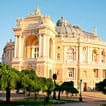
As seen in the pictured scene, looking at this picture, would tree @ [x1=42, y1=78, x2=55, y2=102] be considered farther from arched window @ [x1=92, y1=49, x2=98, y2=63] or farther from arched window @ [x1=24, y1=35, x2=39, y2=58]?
arched window @ [x1=92, y1=49, x2=98, y2=63]

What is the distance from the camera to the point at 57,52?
262 feet

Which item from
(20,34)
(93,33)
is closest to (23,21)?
(20,34)

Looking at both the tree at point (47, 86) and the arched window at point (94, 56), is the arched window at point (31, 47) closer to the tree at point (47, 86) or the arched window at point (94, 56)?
the arched window at point (94, 56)

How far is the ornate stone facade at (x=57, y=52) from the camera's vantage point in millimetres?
71938

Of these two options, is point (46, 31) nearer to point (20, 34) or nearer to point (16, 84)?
point (20, 34)

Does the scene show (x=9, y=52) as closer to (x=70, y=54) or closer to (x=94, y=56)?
(x=70, y=54)

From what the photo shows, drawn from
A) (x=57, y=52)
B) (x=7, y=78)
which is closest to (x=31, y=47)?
(x=57, y=52)

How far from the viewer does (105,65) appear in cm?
8356

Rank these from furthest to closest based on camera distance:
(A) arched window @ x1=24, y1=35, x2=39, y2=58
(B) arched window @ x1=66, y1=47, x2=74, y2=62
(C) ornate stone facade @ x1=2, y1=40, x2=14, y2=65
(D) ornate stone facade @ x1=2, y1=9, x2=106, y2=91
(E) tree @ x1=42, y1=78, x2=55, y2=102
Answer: (C) ornate stone facade @ x1=2, y1=40, x2=14, y2=65 → (B) arched window @ x1=66, y1=47, x2=74, y2=62 → (A) arched window @ x1=24, y1=35, x2=39, y2=58 → (D) ornate stone facade @ x1=2, y1=9, x2=106, y2=91 → (E) tree @ x1=42, y1=78, x2=55, y2=102

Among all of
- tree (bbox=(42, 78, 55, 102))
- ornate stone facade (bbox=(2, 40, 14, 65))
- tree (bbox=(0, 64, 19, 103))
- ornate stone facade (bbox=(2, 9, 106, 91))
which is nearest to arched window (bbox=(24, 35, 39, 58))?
ornate stone facade (bbox=(2, 9, 106, 91))

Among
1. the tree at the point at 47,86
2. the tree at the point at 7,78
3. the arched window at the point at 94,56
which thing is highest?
the arched window at the point at 94,56

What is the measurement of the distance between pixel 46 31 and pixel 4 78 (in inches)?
1528

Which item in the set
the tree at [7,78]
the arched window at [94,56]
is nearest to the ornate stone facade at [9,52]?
the arched window at [94,56]

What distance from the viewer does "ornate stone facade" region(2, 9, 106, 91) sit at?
71.9 meters
